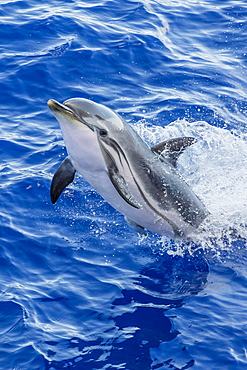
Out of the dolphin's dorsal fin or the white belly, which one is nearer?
the white belly

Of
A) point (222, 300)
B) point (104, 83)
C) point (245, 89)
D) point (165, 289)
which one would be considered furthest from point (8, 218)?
point (245, 89)

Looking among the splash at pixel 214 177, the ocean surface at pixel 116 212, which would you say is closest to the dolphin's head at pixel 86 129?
the ocean surface at pixel 116 212

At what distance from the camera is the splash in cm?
1162

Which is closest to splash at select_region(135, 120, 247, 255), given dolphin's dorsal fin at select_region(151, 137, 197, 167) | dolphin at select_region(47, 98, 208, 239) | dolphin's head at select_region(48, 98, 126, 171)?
dolphin at select_region(47, 98, 208, 239)

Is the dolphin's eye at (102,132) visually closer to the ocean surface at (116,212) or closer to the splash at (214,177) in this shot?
the ocean surface at (116,212)

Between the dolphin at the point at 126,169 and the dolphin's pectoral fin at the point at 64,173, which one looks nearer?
the dolphin at the point at 126,169

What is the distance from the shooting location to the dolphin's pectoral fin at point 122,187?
9719mm

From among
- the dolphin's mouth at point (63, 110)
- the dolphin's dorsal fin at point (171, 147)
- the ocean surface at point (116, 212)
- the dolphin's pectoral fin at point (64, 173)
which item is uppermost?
the dolphin's mouth at point (63, 110)

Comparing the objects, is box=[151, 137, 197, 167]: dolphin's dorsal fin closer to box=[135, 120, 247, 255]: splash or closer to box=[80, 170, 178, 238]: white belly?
box=[80, 170, 178, 238]: white belly

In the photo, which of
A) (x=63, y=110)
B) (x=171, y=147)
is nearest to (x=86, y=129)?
(x=63, y=110)

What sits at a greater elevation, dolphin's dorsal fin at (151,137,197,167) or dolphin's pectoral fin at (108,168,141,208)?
dolphin's dorsal fin at (151,137,197,167)

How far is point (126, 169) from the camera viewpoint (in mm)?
10133

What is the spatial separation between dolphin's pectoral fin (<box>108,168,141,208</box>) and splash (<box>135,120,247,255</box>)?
6.93 feet

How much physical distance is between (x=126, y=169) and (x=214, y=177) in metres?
3.88
